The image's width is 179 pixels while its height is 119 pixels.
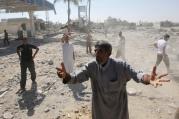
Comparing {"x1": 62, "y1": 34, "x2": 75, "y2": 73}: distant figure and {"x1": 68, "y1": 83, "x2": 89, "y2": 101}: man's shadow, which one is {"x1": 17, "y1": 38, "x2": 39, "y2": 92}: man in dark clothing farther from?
{"x1": 68, "y1": 83, "x2": 89, "y2": 101}: man's shadow

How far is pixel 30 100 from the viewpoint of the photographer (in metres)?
7.81

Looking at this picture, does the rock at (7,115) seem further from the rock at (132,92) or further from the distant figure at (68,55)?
the rock at (132,92)

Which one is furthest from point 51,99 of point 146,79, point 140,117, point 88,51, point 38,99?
point 88,51

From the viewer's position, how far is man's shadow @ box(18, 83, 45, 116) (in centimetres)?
731

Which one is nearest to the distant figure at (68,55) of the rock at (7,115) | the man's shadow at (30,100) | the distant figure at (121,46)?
the man's shadow at (30,100)

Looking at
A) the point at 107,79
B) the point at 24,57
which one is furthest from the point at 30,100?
the point at 107,79

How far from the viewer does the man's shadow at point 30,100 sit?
7309 mm

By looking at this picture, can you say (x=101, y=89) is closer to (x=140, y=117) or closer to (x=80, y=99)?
(x=140, y=117)

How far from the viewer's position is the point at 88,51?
16922 millimetres

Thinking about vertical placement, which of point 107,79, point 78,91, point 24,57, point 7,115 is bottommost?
point 7,115

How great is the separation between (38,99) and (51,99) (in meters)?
0.32

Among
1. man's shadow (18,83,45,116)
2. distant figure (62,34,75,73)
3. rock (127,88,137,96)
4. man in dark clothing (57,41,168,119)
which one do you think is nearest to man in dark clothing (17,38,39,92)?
man's shadow (18,83,45,116)

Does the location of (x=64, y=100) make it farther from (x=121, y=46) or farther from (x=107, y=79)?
(x=121, y=46)

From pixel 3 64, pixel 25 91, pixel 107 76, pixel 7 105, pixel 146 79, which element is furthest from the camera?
pixel 3 64
